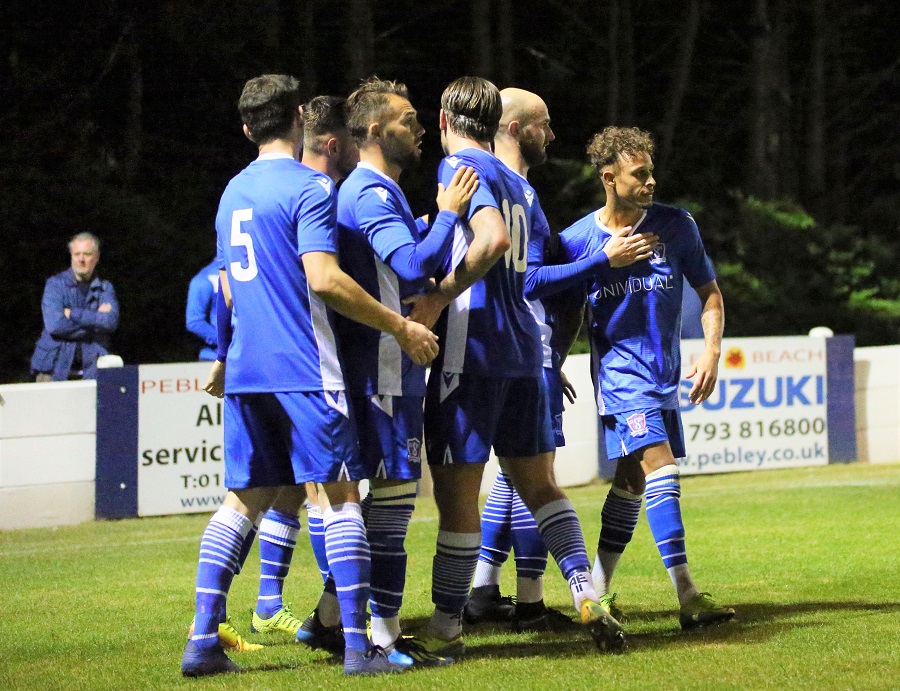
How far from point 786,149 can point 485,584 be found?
30287 mm

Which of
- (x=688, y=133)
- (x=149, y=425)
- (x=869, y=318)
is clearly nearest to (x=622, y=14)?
(x=688, y=133)

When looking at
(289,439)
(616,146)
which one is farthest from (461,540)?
(616,146)

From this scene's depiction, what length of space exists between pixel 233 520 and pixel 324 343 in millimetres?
713

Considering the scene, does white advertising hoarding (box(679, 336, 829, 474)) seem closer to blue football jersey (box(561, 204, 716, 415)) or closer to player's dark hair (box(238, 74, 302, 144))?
blue football jersey (box(561, 204, 716, 415))

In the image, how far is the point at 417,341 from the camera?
479cm

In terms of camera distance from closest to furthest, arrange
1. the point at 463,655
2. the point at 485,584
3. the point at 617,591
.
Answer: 1. the point at 463,655
2. the point at 485,584
3. the point at 617,591

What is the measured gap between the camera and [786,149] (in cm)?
3494

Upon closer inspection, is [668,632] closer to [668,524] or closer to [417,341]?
[668,524]

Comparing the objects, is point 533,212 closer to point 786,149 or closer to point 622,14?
point 622,14

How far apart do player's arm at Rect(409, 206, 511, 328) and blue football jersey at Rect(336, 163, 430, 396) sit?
7 cm

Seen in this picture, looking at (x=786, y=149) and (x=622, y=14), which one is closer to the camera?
(x=622, y=14)

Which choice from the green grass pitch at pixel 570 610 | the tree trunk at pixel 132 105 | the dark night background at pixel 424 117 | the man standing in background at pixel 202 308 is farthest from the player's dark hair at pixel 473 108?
A: the tree trunk at pixel 132 105

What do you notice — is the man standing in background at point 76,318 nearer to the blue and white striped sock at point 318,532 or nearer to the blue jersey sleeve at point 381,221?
the blue and white striped sock at point 318,532

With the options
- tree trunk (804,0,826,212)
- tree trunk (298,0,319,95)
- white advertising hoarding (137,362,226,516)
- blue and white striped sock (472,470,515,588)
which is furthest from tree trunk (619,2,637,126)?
blue and white striped sock (472,470,515,588)
